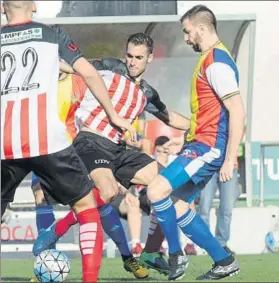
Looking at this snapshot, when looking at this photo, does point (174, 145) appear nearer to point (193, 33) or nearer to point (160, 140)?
point (160, 140)

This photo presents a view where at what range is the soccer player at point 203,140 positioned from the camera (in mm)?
7820

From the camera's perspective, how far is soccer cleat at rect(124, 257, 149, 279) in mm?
8625

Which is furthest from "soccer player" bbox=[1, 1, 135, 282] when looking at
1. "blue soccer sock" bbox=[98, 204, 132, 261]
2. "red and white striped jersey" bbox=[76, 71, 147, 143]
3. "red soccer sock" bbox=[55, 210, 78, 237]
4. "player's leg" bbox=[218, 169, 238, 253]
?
"player's leg" bbox=[218, 169, 238, 253]

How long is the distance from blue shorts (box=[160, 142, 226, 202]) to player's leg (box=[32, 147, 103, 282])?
1.09 m

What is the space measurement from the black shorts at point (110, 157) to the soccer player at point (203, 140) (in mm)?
860

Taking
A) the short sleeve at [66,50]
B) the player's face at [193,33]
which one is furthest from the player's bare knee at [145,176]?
the short sleeve at [66,50]

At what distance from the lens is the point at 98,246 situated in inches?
271

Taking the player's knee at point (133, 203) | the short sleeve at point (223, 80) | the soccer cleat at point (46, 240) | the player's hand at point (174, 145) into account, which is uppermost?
the short sleeve at point (223, 80)

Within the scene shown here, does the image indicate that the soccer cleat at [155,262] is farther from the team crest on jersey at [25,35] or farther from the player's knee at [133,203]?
the player's knee at [133,203]

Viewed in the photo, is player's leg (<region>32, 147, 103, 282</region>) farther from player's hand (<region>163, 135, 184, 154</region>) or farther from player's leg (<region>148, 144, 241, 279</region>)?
player's hand (<region>163, 135, 184, 154</region>)

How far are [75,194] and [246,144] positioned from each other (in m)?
6.75

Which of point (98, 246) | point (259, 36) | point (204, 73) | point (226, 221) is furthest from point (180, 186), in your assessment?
point (259, 36)

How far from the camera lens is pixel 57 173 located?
6.77 metres

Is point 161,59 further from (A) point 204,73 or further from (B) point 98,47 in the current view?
(A) point 204,73
